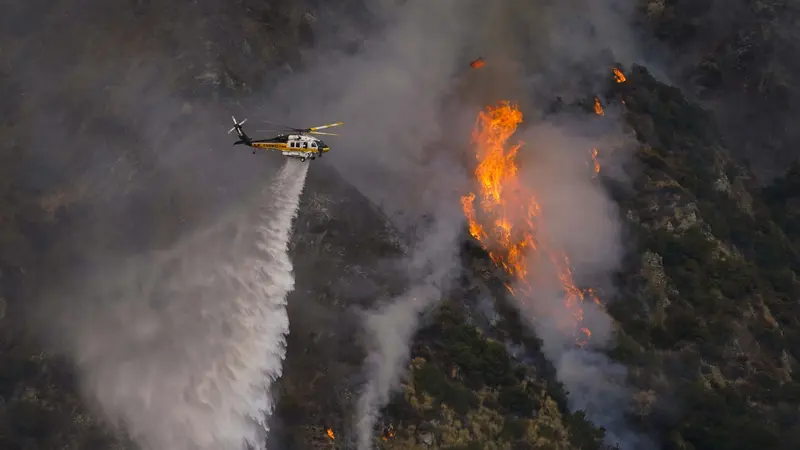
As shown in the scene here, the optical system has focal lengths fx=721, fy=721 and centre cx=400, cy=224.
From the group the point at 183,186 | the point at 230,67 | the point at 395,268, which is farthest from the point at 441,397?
the point at 230,67

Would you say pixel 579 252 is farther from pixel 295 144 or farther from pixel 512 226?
pixel 295 144

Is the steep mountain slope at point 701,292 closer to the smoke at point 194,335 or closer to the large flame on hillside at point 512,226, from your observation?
the large flame on hillside at point 512,226

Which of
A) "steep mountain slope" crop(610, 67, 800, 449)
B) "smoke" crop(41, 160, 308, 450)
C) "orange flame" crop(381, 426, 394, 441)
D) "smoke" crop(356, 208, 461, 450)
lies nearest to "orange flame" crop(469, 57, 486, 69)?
"smoke" crop(356, 208, 461, 450)

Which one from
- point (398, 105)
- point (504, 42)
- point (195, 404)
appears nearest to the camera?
point (195, 404)

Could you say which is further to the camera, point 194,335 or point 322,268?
point 322,268

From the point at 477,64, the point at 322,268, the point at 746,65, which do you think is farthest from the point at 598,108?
the point at 322,268

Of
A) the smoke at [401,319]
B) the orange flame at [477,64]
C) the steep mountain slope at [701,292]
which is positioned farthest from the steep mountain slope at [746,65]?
the smoke at [401,319]

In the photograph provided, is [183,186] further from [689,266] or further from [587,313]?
[689,266]
